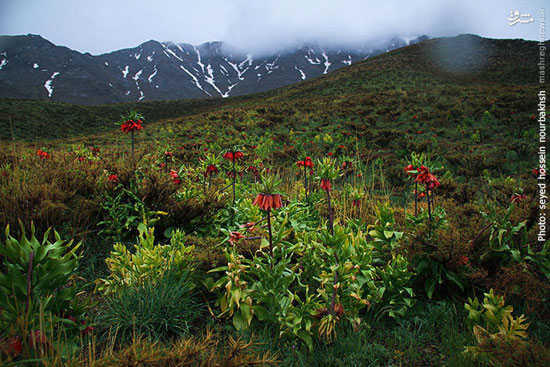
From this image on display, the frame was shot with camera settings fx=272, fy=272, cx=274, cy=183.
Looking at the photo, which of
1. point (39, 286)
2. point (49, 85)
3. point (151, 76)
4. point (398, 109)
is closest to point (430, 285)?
point (39, 286)

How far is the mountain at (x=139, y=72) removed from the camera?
98438 millimetres

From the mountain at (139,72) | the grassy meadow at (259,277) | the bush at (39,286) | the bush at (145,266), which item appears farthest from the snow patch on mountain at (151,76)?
the bush at (39,286)

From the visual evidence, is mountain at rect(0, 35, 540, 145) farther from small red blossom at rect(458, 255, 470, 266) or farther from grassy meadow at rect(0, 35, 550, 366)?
small red blossom at rect(458, 255, 470, 266)

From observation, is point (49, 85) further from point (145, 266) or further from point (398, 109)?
point (145, 266)

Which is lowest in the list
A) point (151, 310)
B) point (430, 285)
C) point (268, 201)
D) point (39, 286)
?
point (430, 285)

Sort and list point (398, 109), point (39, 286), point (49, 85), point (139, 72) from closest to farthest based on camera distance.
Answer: point (39, 286) < point (398, 109) < point (49, 85) < point (139, 72)

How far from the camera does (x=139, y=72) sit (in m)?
140

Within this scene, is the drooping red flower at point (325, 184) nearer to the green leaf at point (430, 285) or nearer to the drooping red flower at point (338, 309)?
the drooping red flower at point (338, 309)

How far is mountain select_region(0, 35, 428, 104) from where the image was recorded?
98.4 m

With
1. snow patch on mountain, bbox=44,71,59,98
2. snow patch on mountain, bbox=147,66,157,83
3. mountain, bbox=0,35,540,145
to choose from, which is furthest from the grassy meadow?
snow patch on mountain, bbox=147,66,157,83

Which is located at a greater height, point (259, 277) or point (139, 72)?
point (139, 72)

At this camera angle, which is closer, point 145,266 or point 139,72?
point 145,266

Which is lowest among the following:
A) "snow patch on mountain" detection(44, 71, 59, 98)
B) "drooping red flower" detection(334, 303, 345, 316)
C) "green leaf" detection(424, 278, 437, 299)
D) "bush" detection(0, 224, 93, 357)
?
"green leaf" detection(424, 278, 437, 299)

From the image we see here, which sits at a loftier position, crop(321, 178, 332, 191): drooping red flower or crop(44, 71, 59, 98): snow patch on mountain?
crop(44, 71, 59, 98): snow patch on mountain
